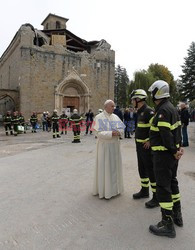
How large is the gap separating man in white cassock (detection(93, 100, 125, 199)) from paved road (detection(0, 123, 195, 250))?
0.71 ft

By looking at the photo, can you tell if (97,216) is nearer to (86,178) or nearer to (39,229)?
(39,229)

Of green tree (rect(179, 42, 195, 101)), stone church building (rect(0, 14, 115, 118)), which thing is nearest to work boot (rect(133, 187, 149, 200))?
stone church building (rect(0, 14, 115, 118))

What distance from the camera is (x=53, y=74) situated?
84.2ft

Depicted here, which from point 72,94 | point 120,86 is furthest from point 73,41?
point 120,86

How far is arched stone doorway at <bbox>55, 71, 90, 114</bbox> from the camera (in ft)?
85.4

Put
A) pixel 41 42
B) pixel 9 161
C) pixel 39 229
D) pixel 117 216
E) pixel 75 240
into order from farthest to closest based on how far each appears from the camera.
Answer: pixel 41 42, pixel 9 161, pixel 117 216, pixel 39 229, pixel 75 240

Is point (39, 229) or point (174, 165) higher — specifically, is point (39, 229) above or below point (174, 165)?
below

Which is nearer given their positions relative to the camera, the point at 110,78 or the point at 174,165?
the point at 174,165

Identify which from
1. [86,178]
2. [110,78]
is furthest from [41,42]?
[86,178]

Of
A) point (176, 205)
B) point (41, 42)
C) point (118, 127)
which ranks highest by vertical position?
point (41, 42)

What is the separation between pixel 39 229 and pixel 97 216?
3.04ft

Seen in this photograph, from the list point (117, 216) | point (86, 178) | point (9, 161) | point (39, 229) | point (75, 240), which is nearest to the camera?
point (75, 240)

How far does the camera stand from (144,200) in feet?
13.9

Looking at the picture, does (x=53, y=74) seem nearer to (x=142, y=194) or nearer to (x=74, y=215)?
(x=142, y=194)
